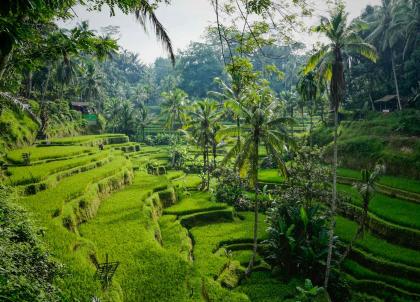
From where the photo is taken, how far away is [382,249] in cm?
1667

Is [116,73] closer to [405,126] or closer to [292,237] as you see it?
[405,126]

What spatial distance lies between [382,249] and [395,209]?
430 centimetres

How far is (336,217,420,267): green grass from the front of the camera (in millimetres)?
15398

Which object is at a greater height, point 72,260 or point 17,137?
point 17,137

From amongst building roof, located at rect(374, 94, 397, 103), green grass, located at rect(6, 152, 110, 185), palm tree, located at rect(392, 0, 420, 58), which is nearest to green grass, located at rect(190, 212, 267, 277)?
green grass, located at rect(6, 152, 110, 185)

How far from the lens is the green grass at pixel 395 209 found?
58.1 feet

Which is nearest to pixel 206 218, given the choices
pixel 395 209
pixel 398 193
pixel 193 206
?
pixel 193 206

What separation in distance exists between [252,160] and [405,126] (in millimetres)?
21515

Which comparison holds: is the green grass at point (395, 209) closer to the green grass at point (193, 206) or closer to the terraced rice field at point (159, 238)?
the terraced rice field at point (159, 238)

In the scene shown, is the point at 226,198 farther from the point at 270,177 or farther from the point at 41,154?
the point at 41,154

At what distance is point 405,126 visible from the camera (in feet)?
96.3

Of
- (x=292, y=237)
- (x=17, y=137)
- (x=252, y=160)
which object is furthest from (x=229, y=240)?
(x=17, y=137)

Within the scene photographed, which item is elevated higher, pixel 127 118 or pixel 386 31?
pixel 386 31

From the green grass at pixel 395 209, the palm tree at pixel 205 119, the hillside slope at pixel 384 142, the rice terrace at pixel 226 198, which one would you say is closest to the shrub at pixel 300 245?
the rice terrace at pixel 226 198
